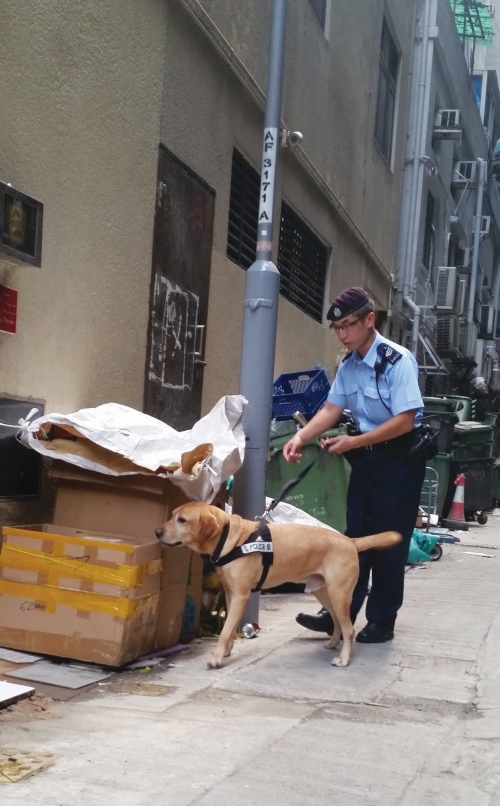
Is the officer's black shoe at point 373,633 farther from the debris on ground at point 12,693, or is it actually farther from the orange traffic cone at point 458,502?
the orange traffic cone at point 458,502

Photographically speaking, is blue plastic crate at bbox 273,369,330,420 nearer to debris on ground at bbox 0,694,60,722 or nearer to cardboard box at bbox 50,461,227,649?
cardboard box at bbox 50,461,227,649

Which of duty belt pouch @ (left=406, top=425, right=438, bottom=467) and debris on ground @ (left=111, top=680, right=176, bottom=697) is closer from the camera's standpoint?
debris on ground @ (left=111, top=680, right=176, bottom=697)

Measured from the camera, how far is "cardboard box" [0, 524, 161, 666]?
4.03 metres

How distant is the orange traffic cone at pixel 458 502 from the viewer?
1287cm

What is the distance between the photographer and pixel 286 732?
11.0ft

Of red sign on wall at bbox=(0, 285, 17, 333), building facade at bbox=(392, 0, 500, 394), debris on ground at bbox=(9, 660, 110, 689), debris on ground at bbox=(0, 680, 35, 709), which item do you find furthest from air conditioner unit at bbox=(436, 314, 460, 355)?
debris on ground at bbox=(0, 680, 35, 709)

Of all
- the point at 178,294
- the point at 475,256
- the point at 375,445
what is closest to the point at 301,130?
the point at 178,294

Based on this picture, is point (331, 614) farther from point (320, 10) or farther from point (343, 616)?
point (320, 10)

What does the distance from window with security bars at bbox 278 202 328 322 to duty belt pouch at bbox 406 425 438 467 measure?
5.09 m

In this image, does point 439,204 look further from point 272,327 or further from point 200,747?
point 200,747

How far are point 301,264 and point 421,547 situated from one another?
3.69 metres

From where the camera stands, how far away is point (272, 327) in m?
5.29

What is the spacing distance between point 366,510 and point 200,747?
6.77 feet

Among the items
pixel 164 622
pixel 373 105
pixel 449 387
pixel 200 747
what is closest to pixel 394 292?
pixel 373 105
